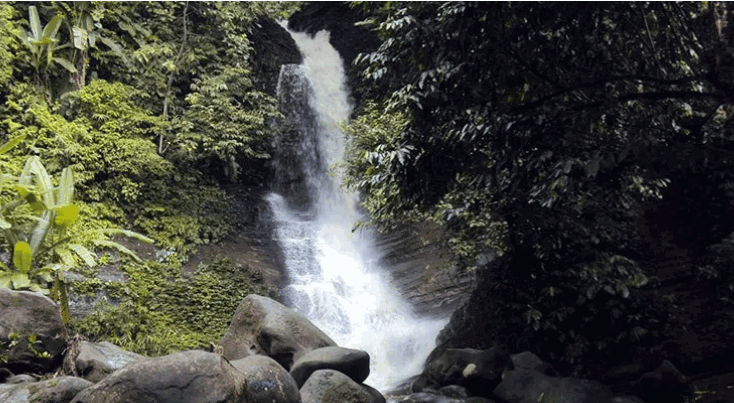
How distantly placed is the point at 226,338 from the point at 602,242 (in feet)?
18.2

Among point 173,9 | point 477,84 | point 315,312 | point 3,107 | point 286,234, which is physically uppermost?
point 173,9

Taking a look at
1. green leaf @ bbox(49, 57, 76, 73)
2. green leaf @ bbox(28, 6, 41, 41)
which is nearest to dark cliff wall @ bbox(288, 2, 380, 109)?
green leaf @ bbox(49, 57, 76, 73)

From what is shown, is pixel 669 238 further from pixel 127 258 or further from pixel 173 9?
pixel 173 9

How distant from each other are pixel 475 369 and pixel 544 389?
959mm

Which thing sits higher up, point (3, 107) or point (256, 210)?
point (3, 107)

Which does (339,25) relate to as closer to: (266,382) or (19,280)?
(19,280)

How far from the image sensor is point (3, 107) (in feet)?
35.7

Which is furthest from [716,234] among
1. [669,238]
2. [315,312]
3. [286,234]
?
[286,234]

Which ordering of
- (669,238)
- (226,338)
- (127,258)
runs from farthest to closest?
(127,258) → (669,238) → (226,338)

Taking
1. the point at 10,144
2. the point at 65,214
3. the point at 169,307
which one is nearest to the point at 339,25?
the point at 169,307

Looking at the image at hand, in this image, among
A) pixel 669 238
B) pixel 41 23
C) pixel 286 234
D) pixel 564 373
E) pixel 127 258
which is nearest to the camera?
pixel 564 373

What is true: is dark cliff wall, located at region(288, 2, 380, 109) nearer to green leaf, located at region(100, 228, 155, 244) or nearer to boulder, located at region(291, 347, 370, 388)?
green leaf, located at region(100, 228, 155, 244)

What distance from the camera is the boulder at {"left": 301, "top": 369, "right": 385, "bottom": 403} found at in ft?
18.7

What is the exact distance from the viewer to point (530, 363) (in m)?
6.91
